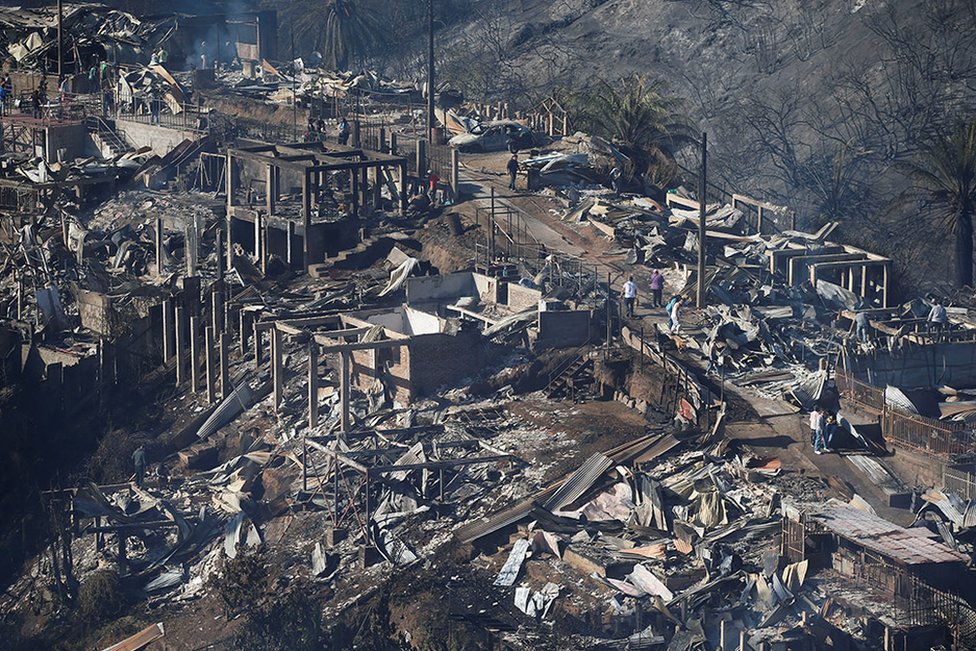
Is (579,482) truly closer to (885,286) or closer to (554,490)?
(554,490)

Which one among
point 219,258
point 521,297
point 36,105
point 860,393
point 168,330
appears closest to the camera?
point 860,393

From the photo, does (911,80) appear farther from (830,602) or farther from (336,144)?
(830,602)

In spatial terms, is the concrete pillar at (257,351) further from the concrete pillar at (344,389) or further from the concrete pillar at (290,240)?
the concrete pillar at (290,240)

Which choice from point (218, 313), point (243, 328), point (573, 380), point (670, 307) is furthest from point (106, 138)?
point (573, 380)

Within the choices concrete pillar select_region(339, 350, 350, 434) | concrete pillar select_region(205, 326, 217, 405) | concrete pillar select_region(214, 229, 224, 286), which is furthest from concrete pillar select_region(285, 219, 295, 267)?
concrete pillar select_region(339, 350, 350, 434)

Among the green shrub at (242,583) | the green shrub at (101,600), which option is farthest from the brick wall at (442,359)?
the green shrub at (101,600)

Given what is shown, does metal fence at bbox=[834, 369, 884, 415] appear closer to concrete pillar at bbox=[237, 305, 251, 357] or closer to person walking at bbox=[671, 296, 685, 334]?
person walking at bbox=[671, 296, 685, 334]
